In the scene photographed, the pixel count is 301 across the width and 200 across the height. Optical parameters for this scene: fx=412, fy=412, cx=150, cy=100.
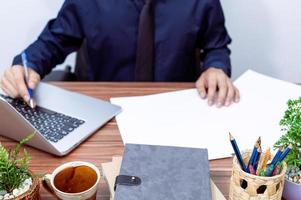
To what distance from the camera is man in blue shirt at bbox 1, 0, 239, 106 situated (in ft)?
4.53

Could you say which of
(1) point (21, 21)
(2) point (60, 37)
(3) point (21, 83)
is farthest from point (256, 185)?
(1) point (21, 21)

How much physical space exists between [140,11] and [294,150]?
A: 31.8 inches

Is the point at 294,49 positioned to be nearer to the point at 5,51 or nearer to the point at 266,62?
the point at 266,62

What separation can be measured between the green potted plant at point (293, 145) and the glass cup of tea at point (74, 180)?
1.06ft

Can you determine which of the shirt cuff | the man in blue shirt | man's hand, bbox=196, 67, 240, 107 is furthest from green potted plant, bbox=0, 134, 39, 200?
the shirt cuff

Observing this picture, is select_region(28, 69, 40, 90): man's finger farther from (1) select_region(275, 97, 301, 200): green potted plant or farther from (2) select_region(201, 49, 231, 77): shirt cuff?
(1) select_region(275, 97, 301, 200): green potted plant

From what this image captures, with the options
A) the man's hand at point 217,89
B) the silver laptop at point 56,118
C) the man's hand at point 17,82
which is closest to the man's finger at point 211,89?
the man's hand at point 217,89

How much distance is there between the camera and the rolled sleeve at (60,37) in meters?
1.36

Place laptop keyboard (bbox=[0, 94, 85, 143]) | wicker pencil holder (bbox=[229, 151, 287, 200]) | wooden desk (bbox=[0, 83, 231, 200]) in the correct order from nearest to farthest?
wicker pencil holder (bbox=[229, 151, 287, 200]) < wooden desk (bbox=[0, 83, 231, 200]) < laptop keyboard (bbox=[0, 94, 85, 143])

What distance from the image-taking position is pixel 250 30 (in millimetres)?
1821

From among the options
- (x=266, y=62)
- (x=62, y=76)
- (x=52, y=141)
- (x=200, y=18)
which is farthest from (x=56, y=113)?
(x=266, y=62)

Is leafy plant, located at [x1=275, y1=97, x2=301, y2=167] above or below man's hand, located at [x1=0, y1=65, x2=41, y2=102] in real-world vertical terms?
above

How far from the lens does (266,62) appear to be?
6.24 feet

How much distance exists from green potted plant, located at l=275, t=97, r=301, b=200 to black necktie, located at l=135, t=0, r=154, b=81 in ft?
2.33
